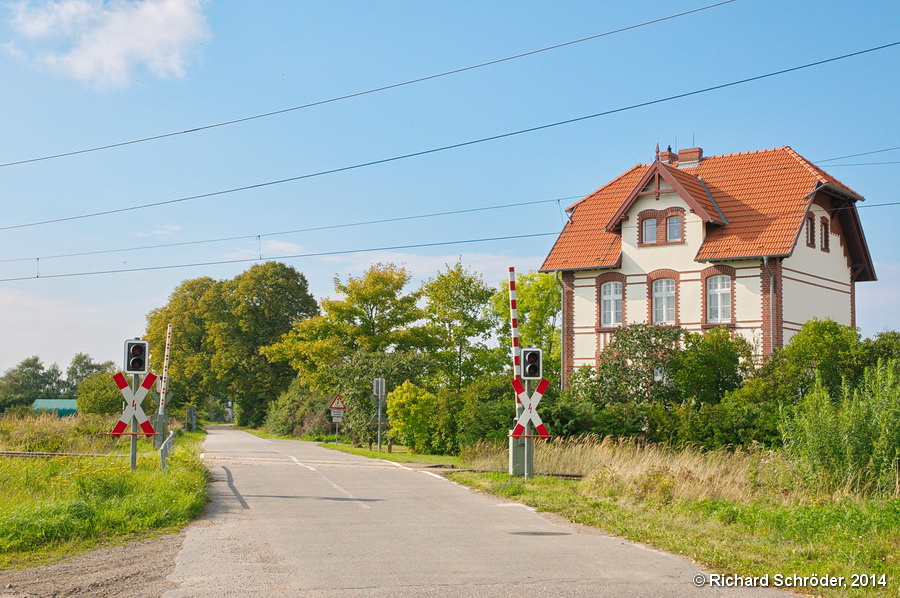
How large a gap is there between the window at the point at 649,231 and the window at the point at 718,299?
2963 mm

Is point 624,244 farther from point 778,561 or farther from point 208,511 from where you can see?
point 778,561

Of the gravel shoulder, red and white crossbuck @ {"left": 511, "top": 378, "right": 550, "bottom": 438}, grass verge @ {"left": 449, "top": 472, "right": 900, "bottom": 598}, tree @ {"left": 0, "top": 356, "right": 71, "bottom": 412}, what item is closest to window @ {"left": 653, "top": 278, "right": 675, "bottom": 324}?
red and white crossbuck @ {"left": 511, "top": 378, "right": 550, "bottom": 438}

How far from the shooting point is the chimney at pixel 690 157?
133ft

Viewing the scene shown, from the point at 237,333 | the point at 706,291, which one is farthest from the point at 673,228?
the point at 237,333

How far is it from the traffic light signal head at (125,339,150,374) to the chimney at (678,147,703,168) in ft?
95.4

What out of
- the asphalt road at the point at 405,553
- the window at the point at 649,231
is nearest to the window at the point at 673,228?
the window at the point at 649,231

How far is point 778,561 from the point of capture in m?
9.52

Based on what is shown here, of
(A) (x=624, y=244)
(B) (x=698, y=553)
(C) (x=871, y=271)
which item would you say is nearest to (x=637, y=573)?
(B) (x=698, y=553)

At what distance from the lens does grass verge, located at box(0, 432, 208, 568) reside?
10.7 metres

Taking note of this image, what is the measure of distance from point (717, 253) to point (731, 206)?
2.57 metres

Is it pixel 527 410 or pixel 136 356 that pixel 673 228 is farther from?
pixel 136 356

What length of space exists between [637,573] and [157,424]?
808 inches

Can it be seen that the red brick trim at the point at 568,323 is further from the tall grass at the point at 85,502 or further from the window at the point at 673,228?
the tall grass at the point at 85,502

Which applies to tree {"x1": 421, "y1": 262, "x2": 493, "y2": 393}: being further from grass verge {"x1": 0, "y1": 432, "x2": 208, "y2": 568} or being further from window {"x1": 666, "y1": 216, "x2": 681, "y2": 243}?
grass verge {"x1": 0, "y1": 432, "x2": 208, "y2": 568}
